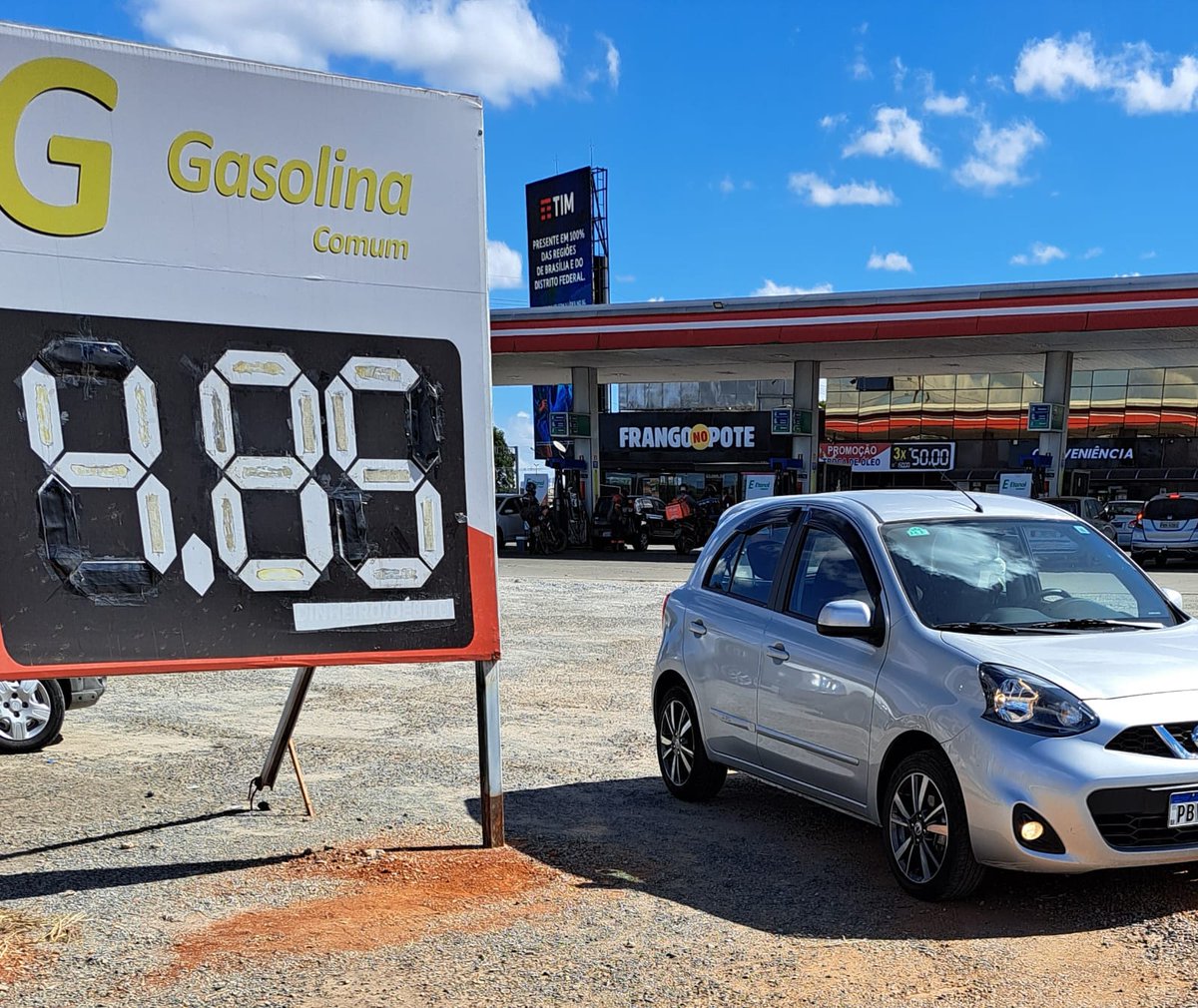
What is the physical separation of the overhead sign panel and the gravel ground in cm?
105

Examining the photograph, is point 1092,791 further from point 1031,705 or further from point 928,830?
point 928,830

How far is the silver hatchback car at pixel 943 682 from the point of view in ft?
14.8

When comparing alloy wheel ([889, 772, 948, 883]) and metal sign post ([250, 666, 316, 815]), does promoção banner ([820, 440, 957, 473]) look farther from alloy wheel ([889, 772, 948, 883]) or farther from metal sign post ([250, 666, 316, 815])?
alloy wheel ([889, 772, 948, 883])

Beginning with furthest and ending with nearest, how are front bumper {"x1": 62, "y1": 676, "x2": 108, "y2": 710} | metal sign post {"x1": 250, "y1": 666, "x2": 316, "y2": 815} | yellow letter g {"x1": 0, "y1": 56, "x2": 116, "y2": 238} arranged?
1. front bumper {"x1": 62, "y1": 676, "x2": 108, "y2": 710}
2. metal sign post {"x1": 250, "y1": 666, "x2": 316, "y2": 815}
3. yellow letter g {"x1": 0, "y1": 56, "x2": 116, "y2": 238}

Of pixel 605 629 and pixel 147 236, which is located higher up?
pixel 147 236

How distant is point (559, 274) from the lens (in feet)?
232

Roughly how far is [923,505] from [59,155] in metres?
4.35

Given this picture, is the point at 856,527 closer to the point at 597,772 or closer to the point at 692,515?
the point at 597,772

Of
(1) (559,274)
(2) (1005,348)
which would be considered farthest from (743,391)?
(2) (1005,348)

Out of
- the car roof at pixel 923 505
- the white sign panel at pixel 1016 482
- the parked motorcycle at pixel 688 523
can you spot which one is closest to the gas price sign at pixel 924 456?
the white sign panel at pixel 1016 482

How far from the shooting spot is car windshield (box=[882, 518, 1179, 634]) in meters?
5.37

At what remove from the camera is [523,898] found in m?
5.03

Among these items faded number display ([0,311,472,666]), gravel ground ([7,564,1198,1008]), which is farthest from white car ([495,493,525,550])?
faded number display ([0,311,472,666])

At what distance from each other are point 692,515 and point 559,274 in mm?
40126
